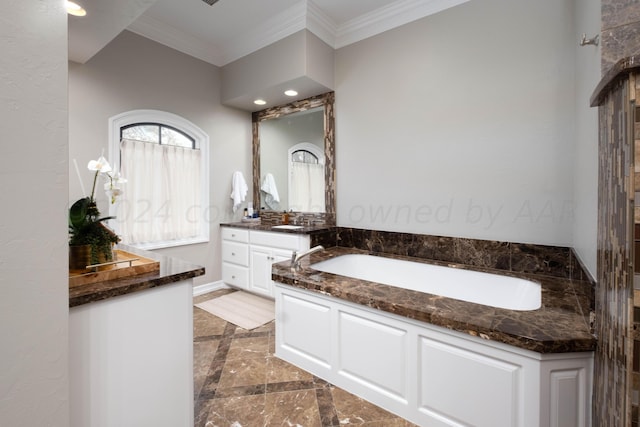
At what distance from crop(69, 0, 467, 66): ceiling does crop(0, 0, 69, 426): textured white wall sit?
83.9 inches

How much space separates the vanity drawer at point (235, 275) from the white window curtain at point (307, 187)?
3.31 ft

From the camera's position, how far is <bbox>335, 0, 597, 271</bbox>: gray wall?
216cm

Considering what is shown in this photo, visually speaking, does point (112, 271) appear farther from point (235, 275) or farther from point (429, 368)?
point (235, 275)

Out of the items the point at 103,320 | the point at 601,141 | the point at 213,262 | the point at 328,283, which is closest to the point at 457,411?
the point at 328,283

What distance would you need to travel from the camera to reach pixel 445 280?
2.47 metres

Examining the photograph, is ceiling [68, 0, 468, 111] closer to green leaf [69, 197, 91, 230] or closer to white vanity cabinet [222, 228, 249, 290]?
white vanity cabinet [222, 228, 249, 290]

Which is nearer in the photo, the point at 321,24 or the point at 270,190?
the point at 321,24

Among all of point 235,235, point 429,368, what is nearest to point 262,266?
point 235,235

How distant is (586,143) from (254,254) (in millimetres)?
3008

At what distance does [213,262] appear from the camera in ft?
12.4

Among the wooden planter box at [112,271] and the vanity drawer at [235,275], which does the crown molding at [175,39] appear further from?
the wooden planter box at [112,271]

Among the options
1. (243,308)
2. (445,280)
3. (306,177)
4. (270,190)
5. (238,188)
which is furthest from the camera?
(270,190)

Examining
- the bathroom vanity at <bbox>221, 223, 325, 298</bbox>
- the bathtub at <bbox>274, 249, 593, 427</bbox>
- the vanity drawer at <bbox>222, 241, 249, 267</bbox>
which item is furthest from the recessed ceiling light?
the vanity drawer at <bbox>222, 241, 249, 267</bbox>

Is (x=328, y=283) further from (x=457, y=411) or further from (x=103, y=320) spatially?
(x=103, y=320)
